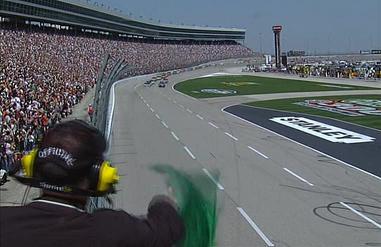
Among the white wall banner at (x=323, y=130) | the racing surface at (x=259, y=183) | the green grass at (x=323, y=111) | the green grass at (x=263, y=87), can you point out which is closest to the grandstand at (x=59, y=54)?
the racing surface at (x=259, y=183)

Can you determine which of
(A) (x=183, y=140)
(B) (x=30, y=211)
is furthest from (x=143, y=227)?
(A) (x=183, y=140)

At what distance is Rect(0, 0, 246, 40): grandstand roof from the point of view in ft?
190

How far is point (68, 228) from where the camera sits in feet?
5.06

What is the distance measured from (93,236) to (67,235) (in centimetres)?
8

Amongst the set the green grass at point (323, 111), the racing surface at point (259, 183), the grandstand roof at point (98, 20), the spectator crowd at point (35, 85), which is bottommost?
the green grass at point (323, 111)

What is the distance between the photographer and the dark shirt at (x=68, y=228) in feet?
5.03

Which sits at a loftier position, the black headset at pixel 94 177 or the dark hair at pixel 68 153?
the dark hair at pixel 68 153

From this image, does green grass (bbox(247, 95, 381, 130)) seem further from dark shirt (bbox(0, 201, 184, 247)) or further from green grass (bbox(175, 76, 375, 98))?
dark shirt (bbox(0, 201, 184, 247))

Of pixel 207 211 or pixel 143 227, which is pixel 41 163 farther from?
pixel 207 211

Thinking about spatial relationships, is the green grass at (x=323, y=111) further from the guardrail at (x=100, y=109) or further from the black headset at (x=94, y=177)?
the black headset at (x=94, y=177)

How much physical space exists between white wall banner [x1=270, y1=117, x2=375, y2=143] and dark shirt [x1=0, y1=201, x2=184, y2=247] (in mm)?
20773

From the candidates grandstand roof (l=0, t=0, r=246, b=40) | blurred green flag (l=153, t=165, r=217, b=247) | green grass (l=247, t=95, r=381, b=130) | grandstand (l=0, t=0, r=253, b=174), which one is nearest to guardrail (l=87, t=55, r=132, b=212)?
blurred green flag (l=153, t=165, r=217, b=247)

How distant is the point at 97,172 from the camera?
1.71 metres

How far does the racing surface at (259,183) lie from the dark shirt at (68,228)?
2.49 ft
